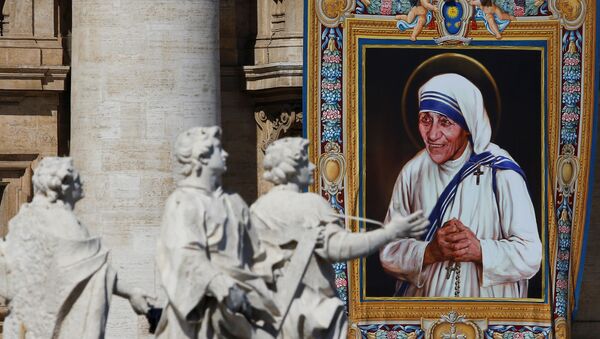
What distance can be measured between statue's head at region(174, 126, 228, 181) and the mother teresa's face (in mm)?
9032

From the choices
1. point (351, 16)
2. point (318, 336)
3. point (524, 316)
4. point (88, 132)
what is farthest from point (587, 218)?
point (318, 336)

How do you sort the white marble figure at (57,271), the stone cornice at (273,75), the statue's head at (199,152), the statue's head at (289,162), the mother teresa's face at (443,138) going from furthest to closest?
the stone cornice at (273,75) → the mother teresa's face at (443,138) → the statue's head at (289,162) → the white marble figure at (57,271) → the statue's head at (199,152)

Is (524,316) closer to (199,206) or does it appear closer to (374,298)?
(374,298)

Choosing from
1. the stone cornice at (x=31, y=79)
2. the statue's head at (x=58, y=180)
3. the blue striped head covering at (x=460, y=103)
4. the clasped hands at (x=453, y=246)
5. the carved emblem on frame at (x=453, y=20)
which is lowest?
the clasped hands at (x=453, y=246)

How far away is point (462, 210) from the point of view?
1179 inches

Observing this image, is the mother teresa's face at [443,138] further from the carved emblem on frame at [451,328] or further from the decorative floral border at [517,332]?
the decorative floral border at [517,332]

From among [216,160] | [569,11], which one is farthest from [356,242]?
Answer: [569,11]

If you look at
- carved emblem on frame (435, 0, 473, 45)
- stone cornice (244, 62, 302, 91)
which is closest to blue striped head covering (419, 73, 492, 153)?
carved emblem on frame (435, 0, 473, 45)

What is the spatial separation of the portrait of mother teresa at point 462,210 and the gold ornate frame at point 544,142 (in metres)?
0.19

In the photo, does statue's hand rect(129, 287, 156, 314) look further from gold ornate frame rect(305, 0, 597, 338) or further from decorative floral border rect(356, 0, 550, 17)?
decorative floral border rect(356, 0, 550, 17)

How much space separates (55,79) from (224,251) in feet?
36.2

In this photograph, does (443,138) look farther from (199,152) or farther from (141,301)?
(199,152)

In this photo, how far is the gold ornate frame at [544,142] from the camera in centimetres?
2975

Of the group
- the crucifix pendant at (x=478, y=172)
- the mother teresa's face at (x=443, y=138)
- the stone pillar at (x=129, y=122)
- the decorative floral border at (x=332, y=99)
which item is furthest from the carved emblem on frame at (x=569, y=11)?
the stone pillar at (x=129, y=122)
